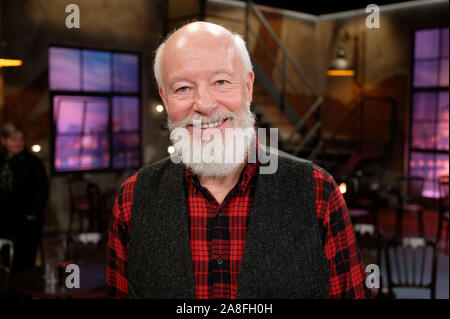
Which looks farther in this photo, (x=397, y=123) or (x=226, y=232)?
(x=397, y=123)

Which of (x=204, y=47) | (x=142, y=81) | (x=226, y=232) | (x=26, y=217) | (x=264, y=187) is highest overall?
(x=142, y=81)

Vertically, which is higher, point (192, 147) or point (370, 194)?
point (192, 147)

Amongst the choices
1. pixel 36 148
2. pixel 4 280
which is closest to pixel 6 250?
pixel 4 280

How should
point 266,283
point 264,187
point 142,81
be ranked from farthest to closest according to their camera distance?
point 142,81 → point 264,187 → point 266,283

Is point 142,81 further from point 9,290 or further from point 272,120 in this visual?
point 9,290

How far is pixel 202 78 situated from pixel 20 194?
3.82m

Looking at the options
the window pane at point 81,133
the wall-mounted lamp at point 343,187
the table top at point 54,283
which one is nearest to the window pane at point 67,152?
the window pane at point 81,133

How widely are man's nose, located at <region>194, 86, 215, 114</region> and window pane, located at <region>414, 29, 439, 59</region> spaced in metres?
8.89

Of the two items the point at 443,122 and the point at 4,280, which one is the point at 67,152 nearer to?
the point at 4,280

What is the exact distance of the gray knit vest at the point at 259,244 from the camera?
125cm

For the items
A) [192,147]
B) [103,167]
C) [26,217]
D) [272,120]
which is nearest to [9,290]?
[26,217]

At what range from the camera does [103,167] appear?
7863 mm

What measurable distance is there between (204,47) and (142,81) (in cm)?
722

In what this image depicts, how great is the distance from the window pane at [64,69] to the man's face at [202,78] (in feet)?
20.8
